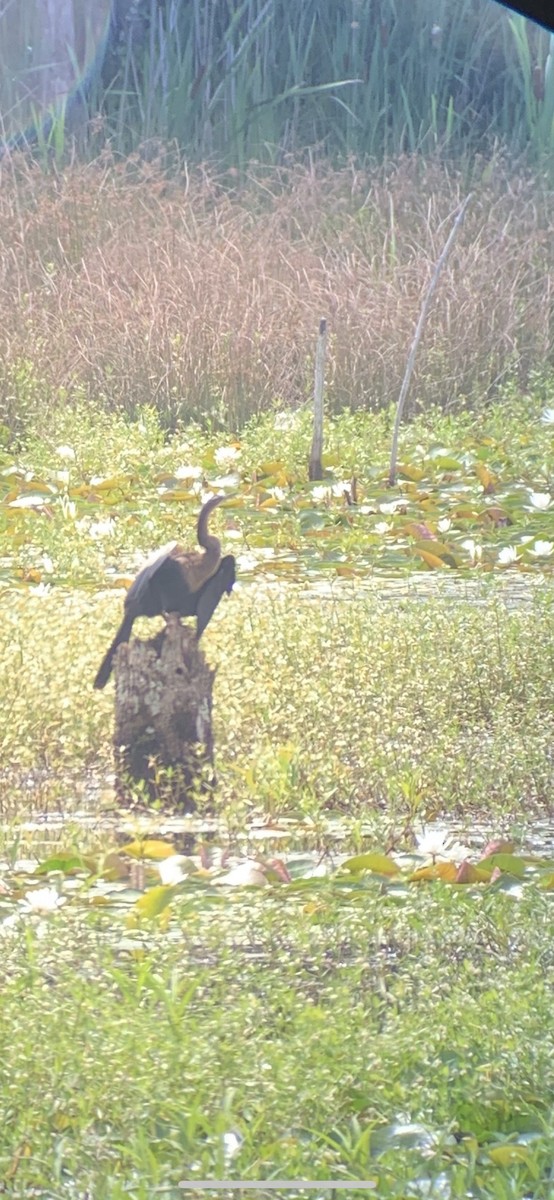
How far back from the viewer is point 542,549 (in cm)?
325

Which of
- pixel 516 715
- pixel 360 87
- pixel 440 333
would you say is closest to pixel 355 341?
pixel 440 333

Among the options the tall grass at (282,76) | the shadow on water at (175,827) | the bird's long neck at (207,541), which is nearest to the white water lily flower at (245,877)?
the shadow on water at (175,827)

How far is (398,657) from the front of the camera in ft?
10.6

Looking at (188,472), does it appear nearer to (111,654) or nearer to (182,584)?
(182,584)

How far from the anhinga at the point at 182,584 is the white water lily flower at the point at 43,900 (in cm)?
43

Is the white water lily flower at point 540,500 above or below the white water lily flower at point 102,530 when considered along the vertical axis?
above

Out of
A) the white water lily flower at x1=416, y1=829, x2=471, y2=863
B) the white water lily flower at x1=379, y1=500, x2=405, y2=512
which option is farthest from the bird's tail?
the white water lily flower at x1=416, y1=829, x2=471, y2=863

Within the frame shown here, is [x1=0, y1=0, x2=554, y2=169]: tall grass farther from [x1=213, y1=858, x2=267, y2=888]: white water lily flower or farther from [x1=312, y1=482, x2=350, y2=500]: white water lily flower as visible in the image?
[x1=213, y1=858, x2=267, y2=888]: white water lily flower

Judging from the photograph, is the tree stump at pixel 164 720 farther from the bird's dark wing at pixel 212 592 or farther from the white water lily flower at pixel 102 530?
the white water lily flower at pixel 102 530

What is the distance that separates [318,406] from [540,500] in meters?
0.46

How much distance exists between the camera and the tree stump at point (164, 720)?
316 centimetres

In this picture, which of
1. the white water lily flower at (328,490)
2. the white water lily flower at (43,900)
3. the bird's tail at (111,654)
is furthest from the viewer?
the white water lily flower at (328,490)

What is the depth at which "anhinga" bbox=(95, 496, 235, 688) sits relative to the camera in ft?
10.5

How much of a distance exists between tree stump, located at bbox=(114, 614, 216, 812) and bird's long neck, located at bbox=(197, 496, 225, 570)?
0.12 m
